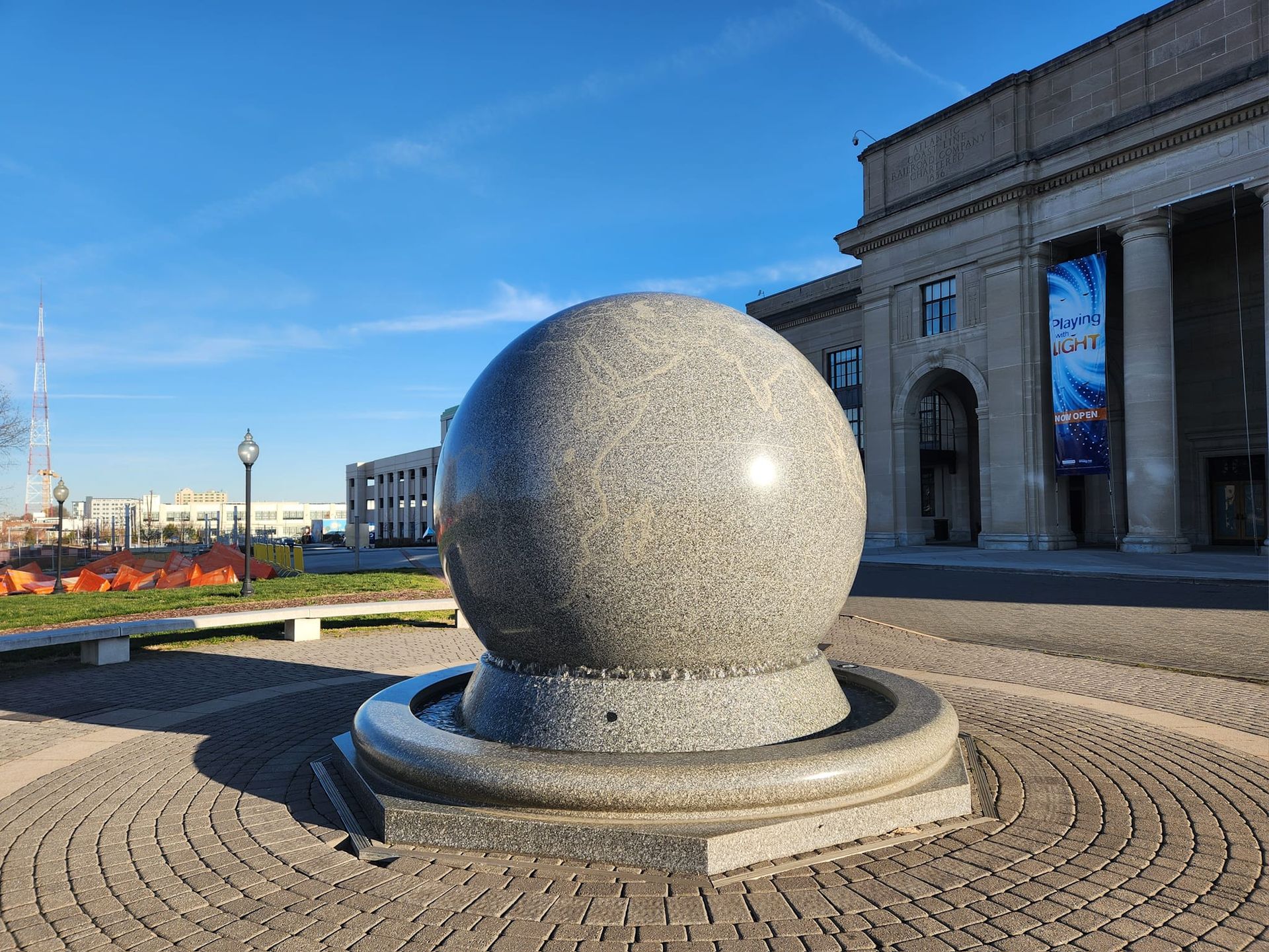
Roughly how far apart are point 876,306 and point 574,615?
3800cm

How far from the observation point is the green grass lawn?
1394 cm

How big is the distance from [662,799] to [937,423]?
47145 millimetres

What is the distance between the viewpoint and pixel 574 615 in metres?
5.30

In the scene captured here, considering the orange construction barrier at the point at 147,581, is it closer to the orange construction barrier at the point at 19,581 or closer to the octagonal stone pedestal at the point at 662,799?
the orange construction barrier at the point at 19,581

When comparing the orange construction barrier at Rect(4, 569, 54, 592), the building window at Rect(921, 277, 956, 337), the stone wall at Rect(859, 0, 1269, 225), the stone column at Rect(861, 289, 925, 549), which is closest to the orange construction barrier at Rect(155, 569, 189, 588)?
the orange construction barrier at Rect(4, 569, 54, 592)

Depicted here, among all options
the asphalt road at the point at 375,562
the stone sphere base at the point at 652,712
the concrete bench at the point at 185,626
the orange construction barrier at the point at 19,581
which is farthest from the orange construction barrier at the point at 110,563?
the stone sphere base at the point at 652,712

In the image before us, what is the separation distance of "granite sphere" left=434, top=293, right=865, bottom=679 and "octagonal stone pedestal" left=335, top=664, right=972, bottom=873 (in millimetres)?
775

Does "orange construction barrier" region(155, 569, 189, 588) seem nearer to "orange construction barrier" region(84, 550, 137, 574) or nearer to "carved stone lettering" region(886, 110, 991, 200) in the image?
"orange construction barrier" region(84, 550, 137, 574)

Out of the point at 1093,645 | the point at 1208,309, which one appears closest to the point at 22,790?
the point at 1093,645

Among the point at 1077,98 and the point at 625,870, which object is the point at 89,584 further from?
the point at 1077,98

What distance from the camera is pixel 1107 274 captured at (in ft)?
121

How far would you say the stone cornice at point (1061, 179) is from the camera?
91.2 feet

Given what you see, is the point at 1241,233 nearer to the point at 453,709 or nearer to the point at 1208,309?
the point at 1208,309

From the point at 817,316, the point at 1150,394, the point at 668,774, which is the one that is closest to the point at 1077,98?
the point at 1150,394
